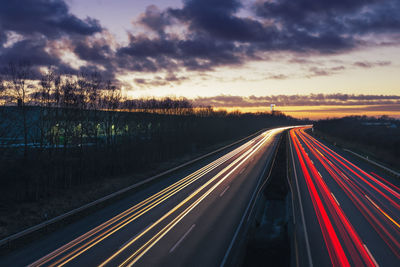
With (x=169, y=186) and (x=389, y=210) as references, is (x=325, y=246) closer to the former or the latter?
(x=389, y=210)

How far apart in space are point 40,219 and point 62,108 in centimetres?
2527

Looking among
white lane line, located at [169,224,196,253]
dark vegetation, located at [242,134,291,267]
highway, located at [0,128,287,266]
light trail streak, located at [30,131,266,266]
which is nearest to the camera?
dark vegetation, located at [242,134,291,267]

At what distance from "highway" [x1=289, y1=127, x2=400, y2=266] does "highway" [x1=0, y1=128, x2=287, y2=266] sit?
4358 millimetres

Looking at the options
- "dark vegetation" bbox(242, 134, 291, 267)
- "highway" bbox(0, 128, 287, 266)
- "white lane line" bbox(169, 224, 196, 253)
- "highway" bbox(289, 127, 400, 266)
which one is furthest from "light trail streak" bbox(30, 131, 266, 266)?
"highway" bbox(289, 127, 400, 266)

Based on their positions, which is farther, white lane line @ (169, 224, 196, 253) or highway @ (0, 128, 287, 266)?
white lane line @ (169, 224, 196, 253)

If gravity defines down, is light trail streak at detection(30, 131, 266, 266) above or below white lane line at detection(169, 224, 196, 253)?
below

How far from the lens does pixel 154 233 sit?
14.8m

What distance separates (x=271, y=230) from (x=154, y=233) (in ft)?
26.0

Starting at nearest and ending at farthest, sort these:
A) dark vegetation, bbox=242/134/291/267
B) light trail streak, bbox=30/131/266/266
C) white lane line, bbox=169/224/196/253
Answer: dark vegetation, bbox=242/134/291/267, light trail streak, bbox=30/131/266/266, white lane line, bbox=169/224/196/253

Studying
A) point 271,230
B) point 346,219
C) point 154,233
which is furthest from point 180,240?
point 346,219

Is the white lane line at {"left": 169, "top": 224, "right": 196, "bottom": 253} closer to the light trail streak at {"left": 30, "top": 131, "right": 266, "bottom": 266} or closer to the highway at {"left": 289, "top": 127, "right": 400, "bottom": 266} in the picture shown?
the light trail streak at {"left": 30, "top": 131, "right": 266, "bottom": 266}

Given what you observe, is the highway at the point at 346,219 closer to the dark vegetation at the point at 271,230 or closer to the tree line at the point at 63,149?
the dark vegetation at the point at 271,230

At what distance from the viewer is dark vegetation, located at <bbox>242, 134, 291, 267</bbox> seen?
11.8 m

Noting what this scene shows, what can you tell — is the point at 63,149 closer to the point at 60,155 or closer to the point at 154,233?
the point at 60,155
